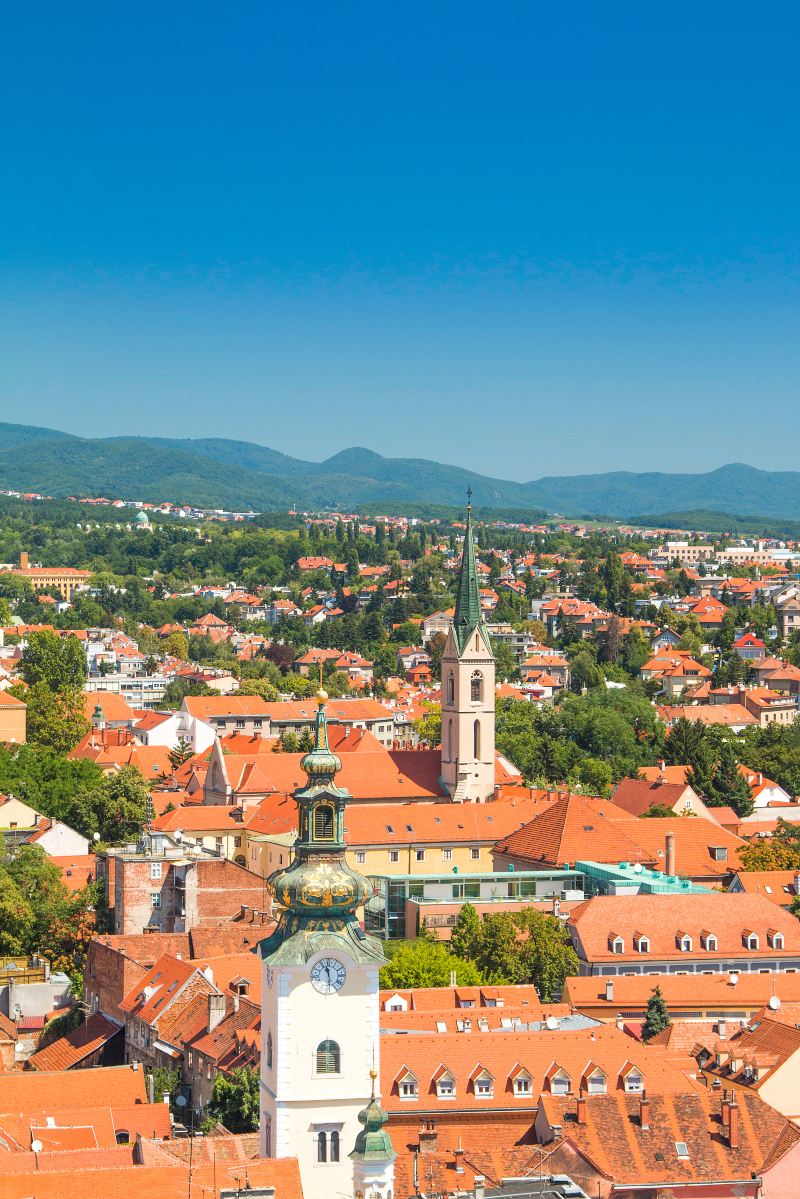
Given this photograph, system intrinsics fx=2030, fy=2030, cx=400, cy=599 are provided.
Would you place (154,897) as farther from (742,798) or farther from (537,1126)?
(742,798)

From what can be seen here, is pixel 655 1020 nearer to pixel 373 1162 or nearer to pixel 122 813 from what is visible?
pixel 373 1162

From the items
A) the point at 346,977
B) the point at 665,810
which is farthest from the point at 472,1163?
the point at 665,810

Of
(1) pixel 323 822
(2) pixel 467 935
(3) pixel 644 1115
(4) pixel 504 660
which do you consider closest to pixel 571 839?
(2) pixel 467 935

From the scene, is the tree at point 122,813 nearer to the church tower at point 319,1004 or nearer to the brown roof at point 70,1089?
the brown roof at point 70,1089

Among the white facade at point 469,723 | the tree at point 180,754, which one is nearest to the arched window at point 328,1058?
the white facade at point 469,723

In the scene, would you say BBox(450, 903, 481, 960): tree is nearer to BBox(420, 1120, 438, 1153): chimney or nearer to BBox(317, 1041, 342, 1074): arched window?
BBox(420, 1120, 438, 1153): chimney
